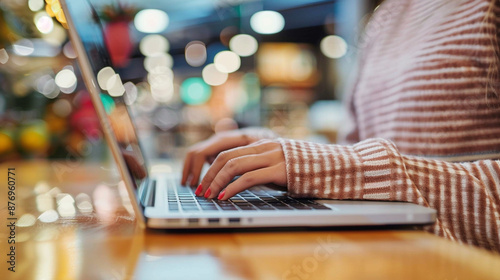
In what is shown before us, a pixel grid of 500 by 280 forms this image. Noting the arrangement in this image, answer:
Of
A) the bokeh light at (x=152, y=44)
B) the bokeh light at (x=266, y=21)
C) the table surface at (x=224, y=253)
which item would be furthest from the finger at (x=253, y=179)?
the bokeh light at (x=152, y=44)

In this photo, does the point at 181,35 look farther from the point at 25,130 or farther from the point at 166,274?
the point at 166,274

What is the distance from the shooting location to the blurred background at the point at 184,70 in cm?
171

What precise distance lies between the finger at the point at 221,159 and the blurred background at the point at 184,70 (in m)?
0.54

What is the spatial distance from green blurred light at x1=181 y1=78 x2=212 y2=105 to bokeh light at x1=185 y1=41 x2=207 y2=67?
1.45ft

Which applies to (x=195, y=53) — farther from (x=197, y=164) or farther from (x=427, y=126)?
(x=427, y=126)

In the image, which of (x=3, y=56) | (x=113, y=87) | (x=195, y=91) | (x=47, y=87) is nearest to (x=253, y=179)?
(x=113, y=87)

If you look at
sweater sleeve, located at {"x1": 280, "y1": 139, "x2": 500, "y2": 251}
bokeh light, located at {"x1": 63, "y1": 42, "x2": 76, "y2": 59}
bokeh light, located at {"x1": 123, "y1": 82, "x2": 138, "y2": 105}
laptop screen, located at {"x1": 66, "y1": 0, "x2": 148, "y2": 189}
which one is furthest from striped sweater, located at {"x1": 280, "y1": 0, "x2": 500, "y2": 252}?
bokeh light, located at {"x1": 63, "y1": 42, "x2": 76, "y2": 59}

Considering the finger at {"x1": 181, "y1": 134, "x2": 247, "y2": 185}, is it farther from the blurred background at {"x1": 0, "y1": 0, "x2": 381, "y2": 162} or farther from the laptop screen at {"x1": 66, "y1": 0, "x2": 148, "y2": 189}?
the blurred background at {"x1": 0, "y1": 0, "x2": 381, "y2": 162}

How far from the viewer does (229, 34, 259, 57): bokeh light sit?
7441mm

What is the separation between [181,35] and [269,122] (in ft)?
12.1

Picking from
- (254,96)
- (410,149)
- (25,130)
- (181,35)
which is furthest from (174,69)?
(410,149)

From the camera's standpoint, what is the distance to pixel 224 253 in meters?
0.45

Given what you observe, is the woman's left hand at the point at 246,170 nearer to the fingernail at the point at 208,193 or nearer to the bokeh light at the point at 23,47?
the fingernail at the point at 208,193

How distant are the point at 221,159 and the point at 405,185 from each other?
0.94 feet
